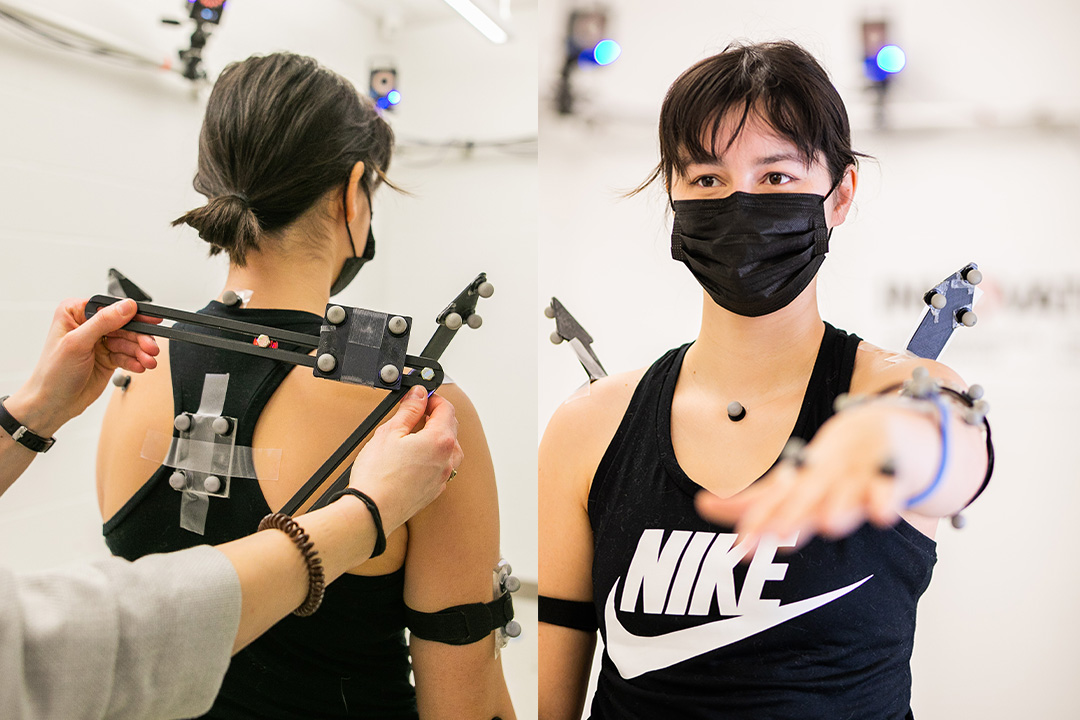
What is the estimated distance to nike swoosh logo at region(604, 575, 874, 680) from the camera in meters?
0.96

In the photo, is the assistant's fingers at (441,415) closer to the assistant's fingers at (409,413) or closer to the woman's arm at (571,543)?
the assistant's fingers at (409,413)

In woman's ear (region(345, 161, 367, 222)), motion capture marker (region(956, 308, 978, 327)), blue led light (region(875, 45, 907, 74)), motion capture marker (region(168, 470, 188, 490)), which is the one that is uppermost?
blue led light (region(875, 45, 907, 74))

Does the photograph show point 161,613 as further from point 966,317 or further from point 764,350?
point 966,317

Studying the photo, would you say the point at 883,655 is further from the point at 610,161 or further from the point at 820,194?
the point at 610,161

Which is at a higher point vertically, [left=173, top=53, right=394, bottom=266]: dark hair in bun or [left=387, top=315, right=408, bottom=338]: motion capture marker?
[left=173, top=53, right=394, bottom=266]: dark hair in bun

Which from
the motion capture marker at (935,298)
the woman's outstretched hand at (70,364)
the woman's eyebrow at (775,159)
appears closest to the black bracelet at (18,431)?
the woman's outstretched hand at (70,364)

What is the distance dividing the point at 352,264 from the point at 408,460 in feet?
1.15

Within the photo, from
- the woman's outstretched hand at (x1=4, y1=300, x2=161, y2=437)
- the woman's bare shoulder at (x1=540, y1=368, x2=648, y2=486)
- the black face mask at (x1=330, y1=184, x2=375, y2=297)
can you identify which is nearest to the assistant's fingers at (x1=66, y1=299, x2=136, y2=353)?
the woman's outstretched hand at (x1=4, y1=300, x2=161, y2=437)

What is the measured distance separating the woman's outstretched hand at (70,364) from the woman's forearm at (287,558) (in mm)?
400

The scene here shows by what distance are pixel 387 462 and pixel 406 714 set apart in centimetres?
41

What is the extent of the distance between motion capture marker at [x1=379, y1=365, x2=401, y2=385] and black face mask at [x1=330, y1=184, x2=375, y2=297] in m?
0.22

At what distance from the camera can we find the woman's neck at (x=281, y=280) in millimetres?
1049

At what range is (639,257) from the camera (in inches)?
46.3

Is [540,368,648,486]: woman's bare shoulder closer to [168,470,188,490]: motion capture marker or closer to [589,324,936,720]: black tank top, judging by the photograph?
[589,324,936,720]: black tank top
